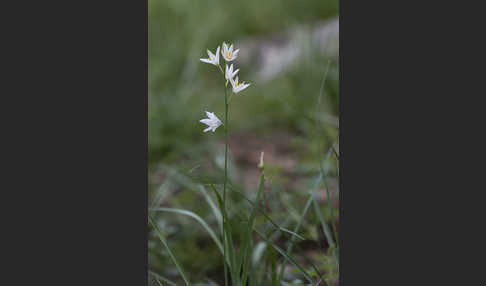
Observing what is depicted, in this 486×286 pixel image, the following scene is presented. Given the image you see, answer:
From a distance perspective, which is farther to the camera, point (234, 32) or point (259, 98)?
point (234, 32)

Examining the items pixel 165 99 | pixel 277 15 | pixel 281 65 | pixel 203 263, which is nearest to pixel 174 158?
pixel 165 99

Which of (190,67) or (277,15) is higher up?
(277,15)

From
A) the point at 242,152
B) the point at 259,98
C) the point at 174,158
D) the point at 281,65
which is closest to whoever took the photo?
the point at 174,158

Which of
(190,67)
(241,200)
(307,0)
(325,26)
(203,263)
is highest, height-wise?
(307,0)

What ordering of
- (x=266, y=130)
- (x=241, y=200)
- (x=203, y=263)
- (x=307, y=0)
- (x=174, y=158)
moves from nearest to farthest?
(x=203, y=263) → (x=241, y=200) → (x=174, y=158) → (x=266, y=130) → (x=307, y=0)

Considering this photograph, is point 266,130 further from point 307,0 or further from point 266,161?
point 307,0

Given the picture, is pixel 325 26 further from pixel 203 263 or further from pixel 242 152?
pixel 203 263
